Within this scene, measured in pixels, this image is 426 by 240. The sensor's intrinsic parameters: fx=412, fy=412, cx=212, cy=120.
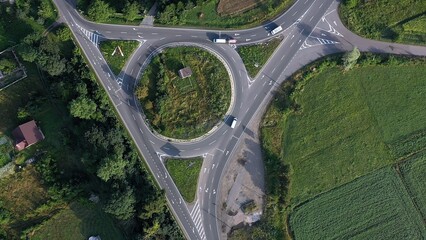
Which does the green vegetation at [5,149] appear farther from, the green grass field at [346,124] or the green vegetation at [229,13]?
the green grass field at [346,124]

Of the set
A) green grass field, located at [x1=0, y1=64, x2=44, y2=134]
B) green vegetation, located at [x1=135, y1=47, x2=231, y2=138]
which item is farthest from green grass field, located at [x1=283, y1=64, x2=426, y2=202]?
green grass field, located at [x1=0, y1=64, x2=44, y2=134]

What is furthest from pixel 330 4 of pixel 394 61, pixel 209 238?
pixel 209 238

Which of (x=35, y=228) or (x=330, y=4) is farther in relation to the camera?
(x=330, y=4)

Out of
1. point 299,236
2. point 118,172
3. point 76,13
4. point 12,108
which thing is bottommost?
point 299,236

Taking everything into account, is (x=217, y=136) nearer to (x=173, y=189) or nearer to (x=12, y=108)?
(x=173, y=189)

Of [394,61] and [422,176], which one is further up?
[394,61]
